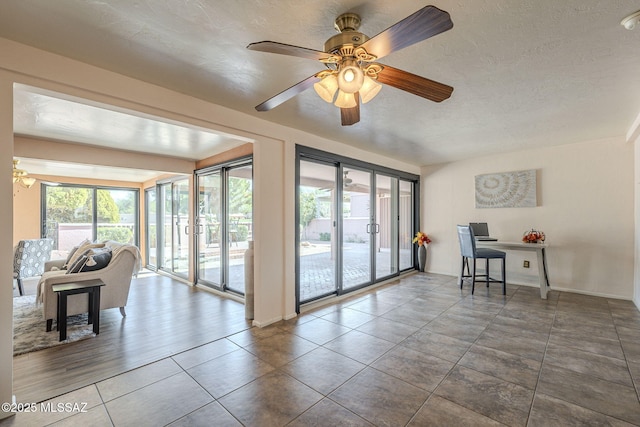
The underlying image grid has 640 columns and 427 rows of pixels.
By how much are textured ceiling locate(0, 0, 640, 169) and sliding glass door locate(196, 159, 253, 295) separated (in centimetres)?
172

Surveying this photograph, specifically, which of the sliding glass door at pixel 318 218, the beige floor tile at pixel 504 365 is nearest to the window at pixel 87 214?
the sliding glass door at pixel 318 218

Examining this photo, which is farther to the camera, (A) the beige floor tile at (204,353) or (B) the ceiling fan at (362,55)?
(A) the beige floor tile at (204,353)

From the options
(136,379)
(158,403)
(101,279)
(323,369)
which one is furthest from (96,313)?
(323,369)

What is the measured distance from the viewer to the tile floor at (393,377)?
171 centimetres

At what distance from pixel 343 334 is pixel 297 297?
0.86 metres

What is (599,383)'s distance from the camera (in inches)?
79.3

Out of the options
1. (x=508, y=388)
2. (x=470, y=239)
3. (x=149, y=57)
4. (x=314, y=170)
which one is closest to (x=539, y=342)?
(x=508, y=388)

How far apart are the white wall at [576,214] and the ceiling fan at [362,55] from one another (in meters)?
4.17

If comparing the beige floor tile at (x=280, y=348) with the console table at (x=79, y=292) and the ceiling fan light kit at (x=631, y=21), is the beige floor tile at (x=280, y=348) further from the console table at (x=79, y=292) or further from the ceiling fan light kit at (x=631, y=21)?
the ceiling fan light kit at (x=631, y=21)

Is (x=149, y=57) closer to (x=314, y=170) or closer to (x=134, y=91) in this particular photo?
(x=134, y=91)

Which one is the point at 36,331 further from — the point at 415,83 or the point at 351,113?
the point at 415,83

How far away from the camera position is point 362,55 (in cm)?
147

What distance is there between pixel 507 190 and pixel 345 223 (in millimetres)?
3075

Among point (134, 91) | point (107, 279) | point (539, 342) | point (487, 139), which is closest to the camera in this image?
point (134, 91)
